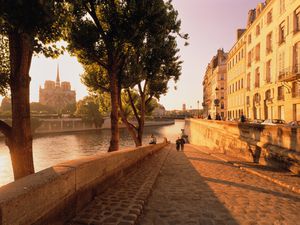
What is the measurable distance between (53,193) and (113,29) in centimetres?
987

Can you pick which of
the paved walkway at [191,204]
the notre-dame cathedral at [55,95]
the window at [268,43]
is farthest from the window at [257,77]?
the notre-dame cathedral at [55,95]

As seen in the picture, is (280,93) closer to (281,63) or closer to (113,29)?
(281,63)

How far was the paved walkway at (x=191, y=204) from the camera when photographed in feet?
13.0

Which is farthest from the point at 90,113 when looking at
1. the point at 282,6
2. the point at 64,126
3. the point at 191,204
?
the point at 191,204

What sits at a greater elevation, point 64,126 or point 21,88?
point 21,88

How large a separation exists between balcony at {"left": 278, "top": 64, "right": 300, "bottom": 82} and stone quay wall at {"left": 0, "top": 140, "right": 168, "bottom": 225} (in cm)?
2396

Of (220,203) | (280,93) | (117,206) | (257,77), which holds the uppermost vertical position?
(257,77)

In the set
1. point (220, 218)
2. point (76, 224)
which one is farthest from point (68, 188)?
point (220, 218)

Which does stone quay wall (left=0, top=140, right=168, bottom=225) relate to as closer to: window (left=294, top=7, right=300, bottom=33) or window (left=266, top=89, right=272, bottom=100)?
window (left=294, top=7, right=300, bottom=33)

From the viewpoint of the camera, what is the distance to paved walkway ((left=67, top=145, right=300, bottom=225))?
3.97 meters

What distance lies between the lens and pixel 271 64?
2897cm

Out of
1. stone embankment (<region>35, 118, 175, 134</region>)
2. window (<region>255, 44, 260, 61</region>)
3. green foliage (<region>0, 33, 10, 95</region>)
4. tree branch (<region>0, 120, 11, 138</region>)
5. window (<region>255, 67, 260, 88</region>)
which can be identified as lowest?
stone embankment (<region>35, 118, 175, 134</region>)

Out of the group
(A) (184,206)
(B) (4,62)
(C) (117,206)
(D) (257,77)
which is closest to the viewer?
(C) (117,206)

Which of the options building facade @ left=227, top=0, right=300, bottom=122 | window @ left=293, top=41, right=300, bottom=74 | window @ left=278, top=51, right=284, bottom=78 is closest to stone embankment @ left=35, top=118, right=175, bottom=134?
building facade @ left=227, top=0, right=300, bottom=122
